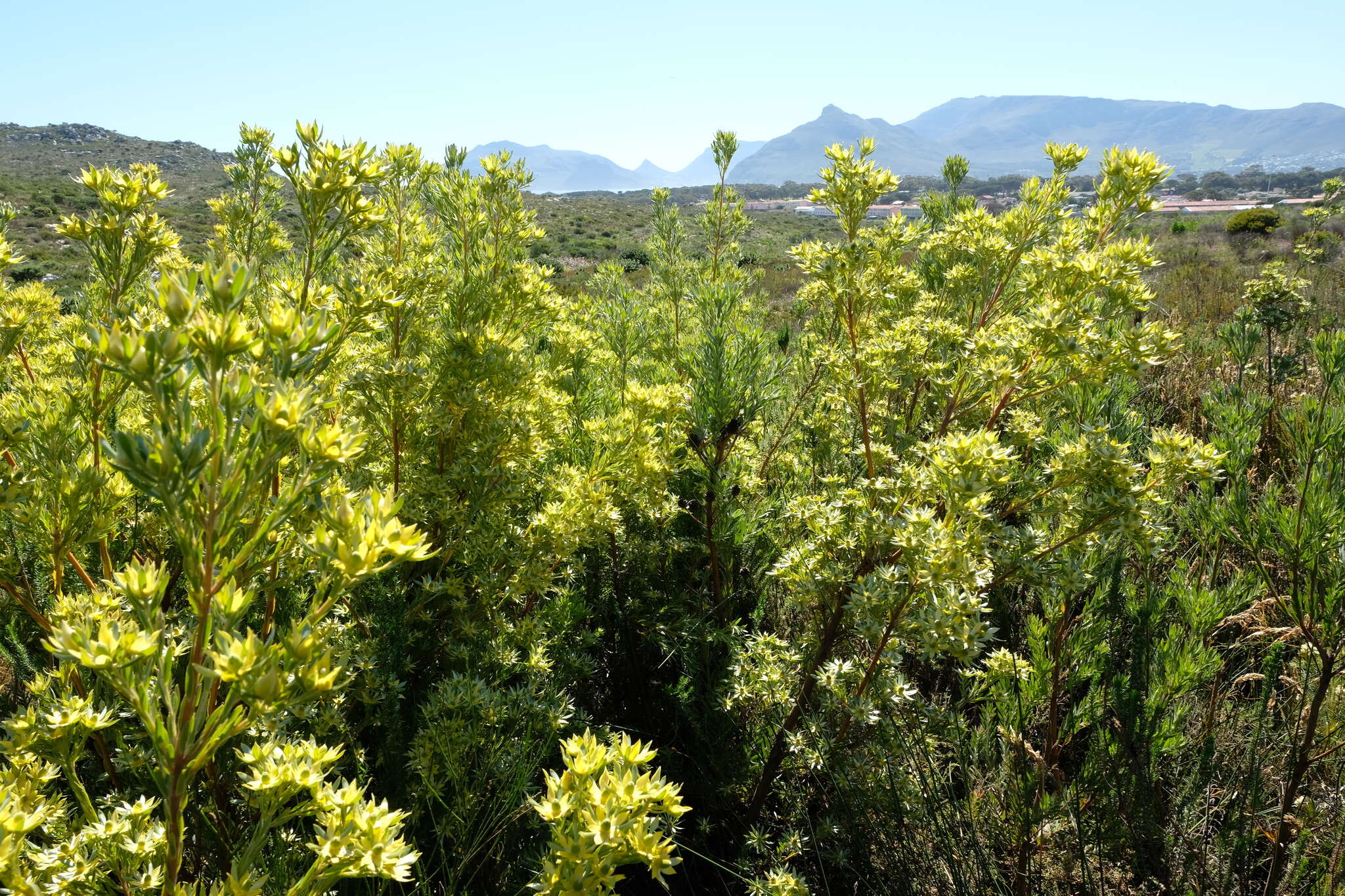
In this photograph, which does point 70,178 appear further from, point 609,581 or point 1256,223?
point 1256,223

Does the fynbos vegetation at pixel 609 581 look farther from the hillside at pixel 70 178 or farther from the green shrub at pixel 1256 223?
the green shrub at pixel 1256 223

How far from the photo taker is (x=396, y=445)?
213 centimetres

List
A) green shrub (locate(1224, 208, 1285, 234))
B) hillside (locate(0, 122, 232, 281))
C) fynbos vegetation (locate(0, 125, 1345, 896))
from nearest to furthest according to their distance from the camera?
fynbos vegetation (locate(0, 125, 1345, 896)) → green shrub (locate(1224, 208, 1285, 234)) → hillside (locate(0, 122, 232, 281))

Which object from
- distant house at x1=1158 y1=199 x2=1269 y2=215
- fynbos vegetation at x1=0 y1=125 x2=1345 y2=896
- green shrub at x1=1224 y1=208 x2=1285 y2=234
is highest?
distant house at x1=1158 y1=199 x2=1269 y2=215

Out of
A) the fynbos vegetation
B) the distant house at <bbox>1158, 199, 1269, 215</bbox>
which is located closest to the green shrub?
the fynbos vegetation

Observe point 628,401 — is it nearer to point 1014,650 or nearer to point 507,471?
point 507,471

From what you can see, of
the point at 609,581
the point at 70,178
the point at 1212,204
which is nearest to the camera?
the point at 609,581

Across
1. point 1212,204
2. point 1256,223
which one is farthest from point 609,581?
point 1212,204

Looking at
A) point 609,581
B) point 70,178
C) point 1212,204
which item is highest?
point 1212,204

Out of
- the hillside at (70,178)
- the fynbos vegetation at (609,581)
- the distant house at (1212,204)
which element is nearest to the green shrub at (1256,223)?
the fynbos vegetation at (609,581)

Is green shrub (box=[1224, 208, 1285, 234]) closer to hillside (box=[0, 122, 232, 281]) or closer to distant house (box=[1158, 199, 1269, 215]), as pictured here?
distant house (box=[1158, 199, 1269, 215])

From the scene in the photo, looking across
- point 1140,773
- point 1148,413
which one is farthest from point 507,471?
point 1148,413

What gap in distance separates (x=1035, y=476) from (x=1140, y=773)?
1132 millimetres

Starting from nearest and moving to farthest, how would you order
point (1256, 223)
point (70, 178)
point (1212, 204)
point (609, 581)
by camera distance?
point (609, 581) < point (70, 178) < point (1256, 223) < point (1212, 204)
